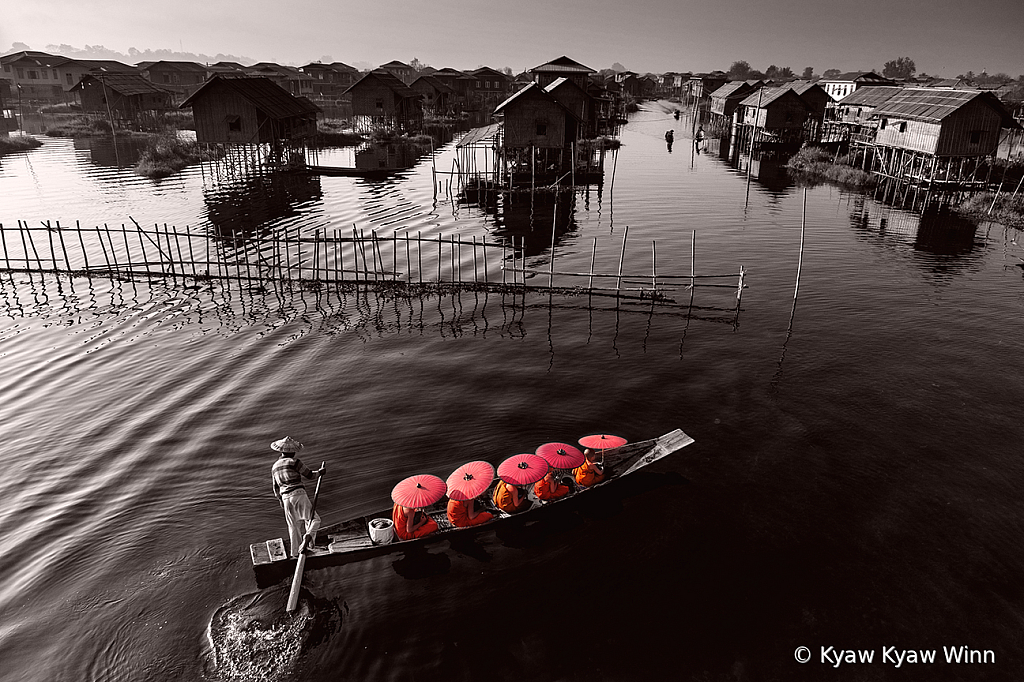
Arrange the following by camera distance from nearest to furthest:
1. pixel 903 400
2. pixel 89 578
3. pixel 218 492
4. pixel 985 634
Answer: pixel 985 634 → pixel 89 578 → pixel 218 492 → pixel 903 400

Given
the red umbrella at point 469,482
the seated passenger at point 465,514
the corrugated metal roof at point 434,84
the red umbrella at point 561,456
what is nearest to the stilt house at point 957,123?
the red umbrella at point 561,456

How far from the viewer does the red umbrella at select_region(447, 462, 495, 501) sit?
12.8 m

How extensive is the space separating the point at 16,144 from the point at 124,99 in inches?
498

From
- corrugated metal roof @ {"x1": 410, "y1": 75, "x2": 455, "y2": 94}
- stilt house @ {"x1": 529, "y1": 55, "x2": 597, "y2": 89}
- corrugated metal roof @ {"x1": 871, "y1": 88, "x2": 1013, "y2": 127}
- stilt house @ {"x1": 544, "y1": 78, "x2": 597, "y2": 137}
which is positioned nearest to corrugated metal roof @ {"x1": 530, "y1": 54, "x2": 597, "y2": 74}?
stilt house @ {"x1": 529, "y1": 55, "x2": 597, "y2": 89}

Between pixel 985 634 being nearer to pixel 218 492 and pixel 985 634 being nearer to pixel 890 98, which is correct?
pixel 218 492

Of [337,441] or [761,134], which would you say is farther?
[761,134]

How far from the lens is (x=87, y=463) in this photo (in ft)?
50.7

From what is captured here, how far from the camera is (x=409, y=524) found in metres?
12.7

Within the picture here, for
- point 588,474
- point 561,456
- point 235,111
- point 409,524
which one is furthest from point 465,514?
point 235,111

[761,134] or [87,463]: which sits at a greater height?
[761,134]

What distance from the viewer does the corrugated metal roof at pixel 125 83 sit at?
66250mm

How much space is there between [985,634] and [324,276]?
1025 inches

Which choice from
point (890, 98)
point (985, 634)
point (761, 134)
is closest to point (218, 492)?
point (985, 634)

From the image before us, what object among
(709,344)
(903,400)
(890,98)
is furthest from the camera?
(890,98)
